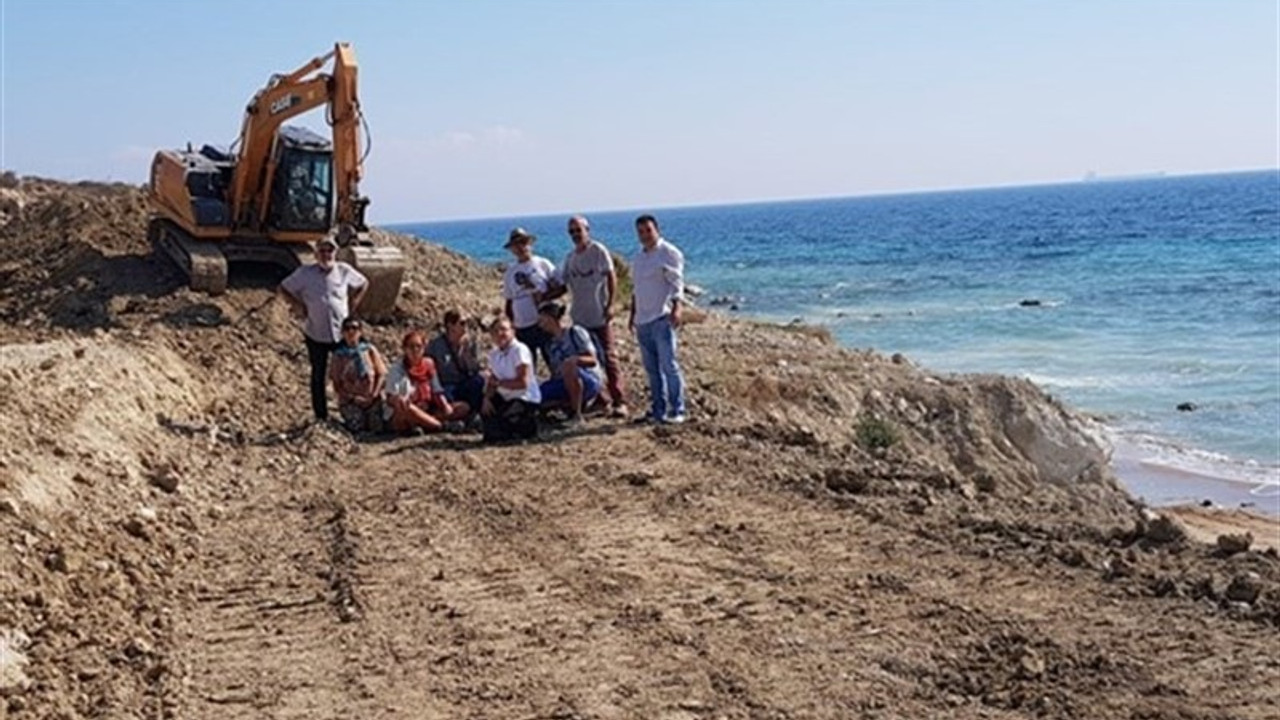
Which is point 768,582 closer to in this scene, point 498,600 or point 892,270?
point 498,600

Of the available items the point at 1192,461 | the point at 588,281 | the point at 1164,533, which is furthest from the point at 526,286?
the point at 1192,461

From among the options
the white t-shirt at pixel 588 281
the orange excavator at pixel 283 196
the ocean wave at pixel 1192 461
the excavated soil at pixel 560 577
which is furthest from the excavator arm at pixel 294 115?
the ocean wave at pixel 1192 461

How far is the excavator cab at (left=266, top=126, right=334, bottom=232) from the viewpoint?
17.4 meters

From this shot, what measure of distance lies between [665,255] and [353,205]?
6368mm

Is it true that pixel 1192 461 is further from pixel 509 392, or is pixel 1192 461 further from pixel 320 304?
pixel 320 304

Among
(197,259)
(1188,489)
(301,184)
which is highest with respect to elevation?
(301,184)

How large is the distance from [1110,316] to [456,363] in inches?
1127

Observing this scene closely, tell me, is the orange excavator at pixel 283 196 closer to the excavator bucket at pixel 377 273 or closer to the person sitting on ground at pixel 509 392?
the excavator bucket at pixel 377 273

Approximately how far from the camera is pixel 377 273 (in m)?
16.4

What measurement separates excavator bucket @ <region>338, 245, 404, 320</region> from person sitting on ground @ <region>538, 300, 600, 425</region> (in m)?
4.65

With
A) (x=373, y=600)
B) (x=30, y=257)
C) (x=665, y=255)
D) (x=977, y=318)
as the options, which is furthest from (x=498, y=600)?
(x=977, y=318)

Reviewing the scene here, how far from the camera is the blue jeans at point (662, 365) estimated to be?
11.6 meters

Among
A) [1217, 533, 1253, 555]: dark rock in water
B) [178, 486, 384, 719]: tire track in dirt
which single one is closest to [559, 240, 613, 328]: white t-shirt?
[178, 486, 384, 719]: tire track in dirt

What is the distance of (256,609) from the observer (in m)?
7.57
